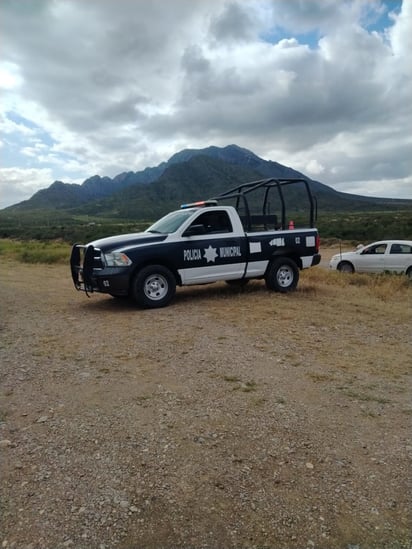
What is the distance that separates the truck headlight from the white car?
1105 cm

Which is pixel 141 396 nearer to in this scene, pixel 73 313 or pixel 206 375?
pixel 206 375

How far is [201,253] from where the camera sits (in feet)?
27.7

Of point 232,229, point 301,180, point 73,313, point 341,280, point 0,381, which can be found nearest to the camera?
point 0,381

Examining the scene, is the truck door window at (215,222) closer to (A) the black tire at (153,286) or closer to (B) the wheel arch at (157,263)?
(B) the wheel arch at (157,263)

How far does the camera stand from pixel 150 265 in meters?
7.94

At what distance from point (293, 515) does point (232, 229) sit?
266 inches

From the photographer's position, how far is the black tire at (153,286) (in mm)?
7762

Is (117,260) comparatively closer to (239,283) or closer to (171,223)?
(171,223)

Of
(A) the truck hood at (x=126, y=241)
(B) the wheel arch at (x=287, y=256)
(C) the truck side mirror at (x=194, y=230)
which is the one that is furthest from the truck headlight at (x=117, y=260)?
(B) the wheel arch at (x=287, y=256)

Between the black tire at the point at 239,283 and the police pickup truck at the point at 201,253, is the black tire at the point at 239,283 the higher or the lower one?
the lower one

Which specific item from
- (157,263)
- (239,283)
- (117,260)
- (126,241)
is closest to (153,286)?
(157,263)

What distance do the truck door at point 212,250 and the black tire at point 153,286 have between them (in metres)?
0.37

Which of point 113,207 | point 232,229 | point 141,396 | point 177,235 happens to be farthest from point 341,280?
point 113,207

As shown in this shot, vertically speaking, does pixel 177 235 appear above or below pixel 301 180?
below
